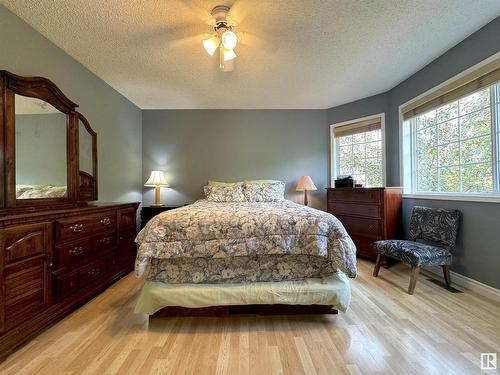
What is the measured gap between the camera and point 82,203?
2.46 meters

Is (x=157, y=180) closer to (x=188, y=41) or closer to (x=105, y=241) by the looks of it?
(x=105, y=241)

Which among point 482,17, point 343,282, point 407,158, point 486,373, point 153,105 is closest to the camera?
point 486,373

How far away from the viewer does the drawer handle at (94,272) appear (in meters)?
2.15

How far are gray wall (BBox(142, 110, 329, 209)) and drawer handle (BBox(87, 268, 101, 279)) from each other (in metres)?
1.93

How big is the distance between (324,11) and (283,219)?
5.52ft

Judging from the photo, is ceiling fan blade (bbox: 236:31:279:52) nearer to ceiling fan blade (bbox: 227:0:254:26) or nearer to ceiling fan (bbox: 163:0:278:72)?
ceiling fan (bbox: 163:0:278:72)

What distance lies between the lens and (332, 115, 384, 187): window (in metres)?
3.67

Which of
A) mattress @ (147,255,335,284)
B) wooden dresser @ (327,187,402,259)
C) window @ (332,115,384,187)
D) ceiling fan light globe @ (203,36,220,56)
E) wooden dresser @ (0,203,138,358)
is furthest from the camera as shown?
window @ (332,115,384,187)

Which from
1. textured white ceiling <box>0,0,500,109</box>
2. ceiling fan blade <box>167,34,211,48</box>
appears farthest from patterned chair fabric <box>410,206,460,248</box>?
ceiling fan blade <box>167,34,211,48</box>

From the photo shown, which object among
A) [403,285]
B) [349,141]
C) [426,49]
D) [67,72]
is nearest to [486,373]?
[403,285]

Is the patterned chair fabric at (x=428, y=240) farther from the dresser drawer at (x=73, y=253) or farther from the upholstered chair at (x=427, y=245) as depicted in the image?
the dresser drawer at (x=73, y=253)

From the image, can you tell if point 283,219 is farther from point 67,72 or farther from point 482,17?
point 67,72

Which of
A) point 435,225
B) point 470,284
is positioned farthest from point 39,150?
point 470,284

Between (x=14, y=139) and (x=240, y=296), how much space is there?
2.10m
